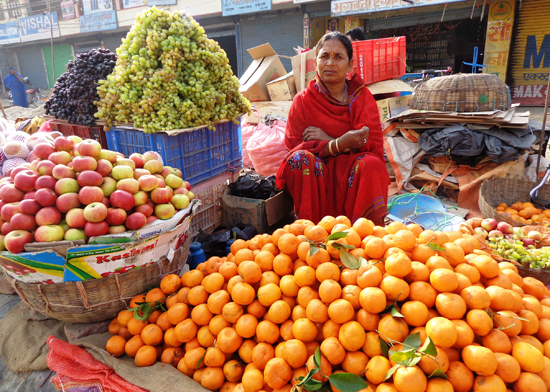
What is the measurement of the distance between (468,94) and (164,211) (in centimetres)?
409

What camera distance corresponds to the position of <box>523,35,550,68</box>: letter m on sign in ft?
31.1

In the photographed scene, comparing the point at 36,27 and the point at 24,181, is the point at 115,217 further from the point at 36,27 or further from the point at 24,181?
the point at 36,27

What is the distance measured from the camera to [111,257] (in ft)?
5.76

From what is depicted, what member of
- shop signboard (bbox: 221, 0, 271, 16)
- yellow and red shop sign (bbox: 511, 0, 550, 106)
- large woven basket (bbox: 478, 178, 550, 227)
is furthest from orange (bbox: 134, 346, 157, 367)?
shop signboard (bbox: 221, 0, 271, 16)

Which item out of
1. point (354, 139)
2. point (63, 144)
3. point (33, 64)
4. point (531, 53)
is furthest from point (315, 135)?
point (33, 64)

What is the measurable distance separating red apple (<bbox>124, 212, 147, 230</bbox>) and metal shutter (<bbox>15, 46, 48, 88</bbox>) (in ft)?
79.5

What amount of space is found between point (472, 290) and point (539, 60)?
11317 mm

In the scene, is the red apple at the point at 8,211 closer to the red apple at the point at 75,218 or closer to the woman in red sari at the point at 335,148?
the red apple at the point at 75,218

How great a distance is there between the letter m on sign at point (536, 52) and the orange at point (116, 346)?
12.1 meters

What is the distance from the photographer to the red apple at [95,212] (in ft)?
5.73

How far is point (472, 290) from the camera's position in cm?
138

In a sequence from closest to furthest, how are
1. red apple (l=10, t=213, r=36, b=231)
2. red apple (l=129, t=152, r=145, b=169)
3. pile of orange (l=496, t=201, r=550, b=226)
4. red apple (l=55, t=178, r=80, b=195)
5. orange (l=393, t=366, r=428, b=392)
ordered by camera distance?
orange (l=393, t=366, r=428, b=392) → red apple (l=10, t=213, r=36, b=231) → red apple (l=55, t=178, r=80, b=195) → red apple (l=129, t=152, r=145, b=169) → pile of orange (l=496, t=201, r=550, b=226)

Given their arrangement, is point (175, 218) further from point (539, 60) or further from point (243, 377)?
point (539, 60)

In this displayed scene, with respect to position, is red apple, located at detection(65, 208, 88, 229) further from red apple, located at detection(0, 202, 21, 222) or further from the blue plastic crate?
the blue plastic crate
